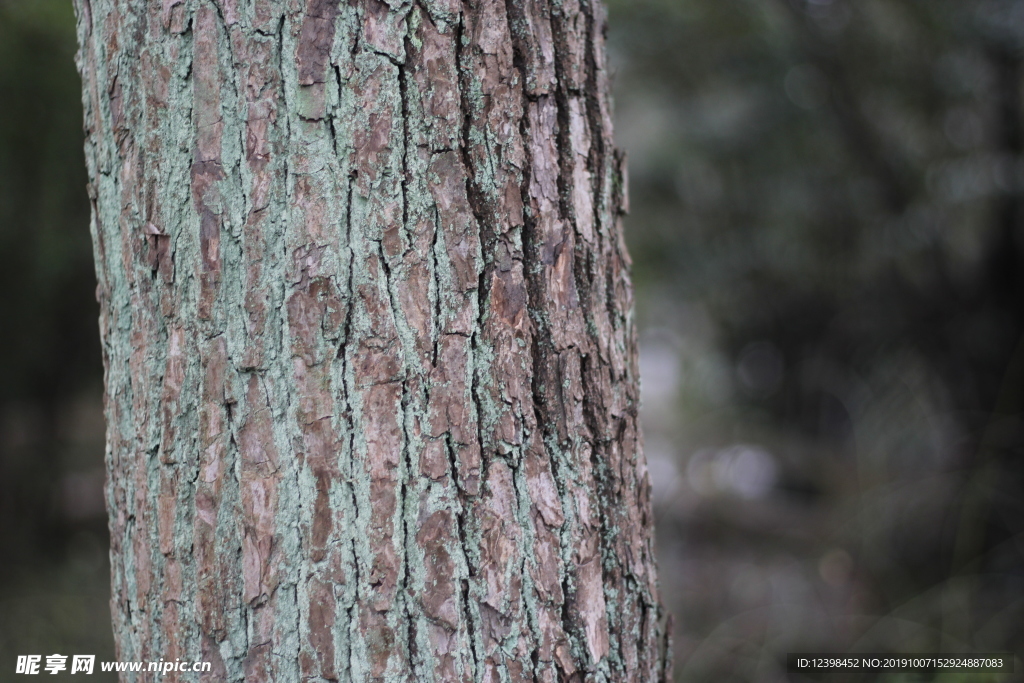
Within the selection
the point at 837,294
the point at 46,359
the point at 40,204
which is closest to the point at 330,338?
the point at 40,204

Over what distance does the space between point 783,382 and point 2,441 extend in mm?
3458

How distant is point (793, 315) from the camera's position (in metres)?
3.23

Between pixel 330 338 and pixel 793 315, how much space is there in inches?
120

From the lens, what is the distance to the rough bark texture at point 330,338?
60 cm

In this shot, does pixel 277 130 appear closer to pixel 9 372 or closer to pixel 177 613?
pixel 177 613

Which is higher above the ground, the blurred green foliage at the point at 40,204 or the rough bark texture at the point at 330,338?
the blurred green foliage at the point at 40,204

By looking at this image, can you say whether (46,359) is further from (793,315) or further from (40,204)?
(793,315)

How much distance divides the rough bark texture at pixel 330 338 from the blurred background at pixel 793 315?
1517 millimetres

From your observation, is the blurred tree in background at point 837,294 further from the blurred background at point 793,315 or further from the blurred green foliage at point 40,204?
the blurred green foliage at point 40,204

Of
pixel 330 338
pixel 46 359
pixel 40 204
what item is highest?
pixel 40 204

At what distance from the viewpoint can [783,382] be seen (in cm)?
→ 334

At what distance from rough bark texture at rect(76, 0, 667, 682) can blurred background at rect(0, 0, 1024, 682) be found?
A: 1517 mm

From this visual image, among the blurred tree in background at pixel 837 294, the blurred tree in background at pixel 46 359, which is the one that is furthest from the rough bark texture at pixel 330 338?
the blurred tree in background at pixel 46 359

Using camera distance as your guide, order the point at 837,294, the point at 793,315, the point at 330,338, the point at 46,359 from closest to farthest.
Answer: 1. the point at 330,338
2. the point at 46,359
3. the point at 837,294
4. the point at 793,315
